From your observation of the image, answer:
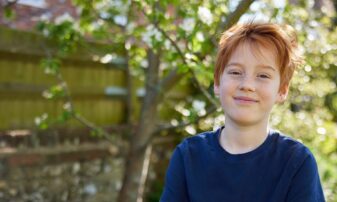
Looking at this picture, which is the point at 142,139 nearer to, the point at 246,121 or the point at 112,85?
the point at 112,85

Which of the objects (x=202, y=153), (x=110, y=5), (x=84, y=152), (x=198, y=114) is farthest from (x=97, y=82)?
(x=202, y=153)

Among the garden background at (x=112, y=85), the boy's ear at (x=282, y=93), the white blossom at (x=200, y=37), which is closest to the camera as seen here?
the boy's ear at (x=282, y=93)

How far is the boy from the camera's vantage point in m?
1.69

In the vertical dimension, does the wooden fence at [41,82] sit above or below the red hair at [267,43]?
below

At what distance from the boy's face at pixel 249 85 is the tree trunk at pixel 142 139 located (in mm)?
2464

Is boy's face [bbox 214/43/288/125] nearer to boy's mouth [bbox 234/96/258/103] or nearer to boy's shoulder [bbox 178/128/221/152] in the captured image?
boy's mouth [bbox 234/96/258/103]

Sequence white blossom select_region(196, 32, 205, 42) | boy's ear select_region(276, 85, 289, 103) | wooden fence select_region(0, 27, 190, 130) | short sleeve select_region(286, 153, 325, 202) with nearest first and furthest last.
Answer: short sleeve select_region(286, 153, 325, 202), boy's ear select_region(276, 85, 289, 103), white blossom select_region(196, 32, 205, 42), wooden fence select_region(0, 27, 190, 130)

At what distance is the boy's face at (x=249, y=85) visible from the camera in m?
1.70

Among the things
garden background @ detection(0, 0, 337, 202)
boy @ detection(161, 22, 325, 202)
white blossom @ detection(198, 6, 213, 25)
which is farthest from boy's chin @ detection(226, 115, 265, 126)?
white blossom @ detection(198, 6, 213, 25)

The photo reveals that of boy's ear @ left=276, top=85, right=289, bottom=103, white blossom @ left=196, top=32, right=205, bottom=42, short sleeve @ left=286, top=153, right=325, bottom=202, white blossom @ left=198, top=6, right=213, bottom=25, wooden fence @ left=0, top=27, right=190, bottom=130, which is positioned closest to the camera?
short sleeve @ left=286, top=153, right=325, bottom=202

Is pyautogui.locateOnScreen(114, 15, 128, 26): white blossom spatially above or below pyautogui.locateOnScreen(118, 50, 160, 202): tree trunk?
above

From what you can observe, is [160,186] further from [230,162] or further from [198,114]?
[230,162]

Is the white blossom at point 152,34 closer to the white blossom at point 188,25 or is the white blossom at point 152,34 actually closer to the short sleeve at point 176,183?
the white blossom at point 188,25

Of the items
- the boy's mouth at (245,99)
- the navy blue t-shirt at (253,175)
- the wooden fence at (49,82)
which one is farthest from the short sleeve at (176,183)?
the wooden fence at (49,82)
